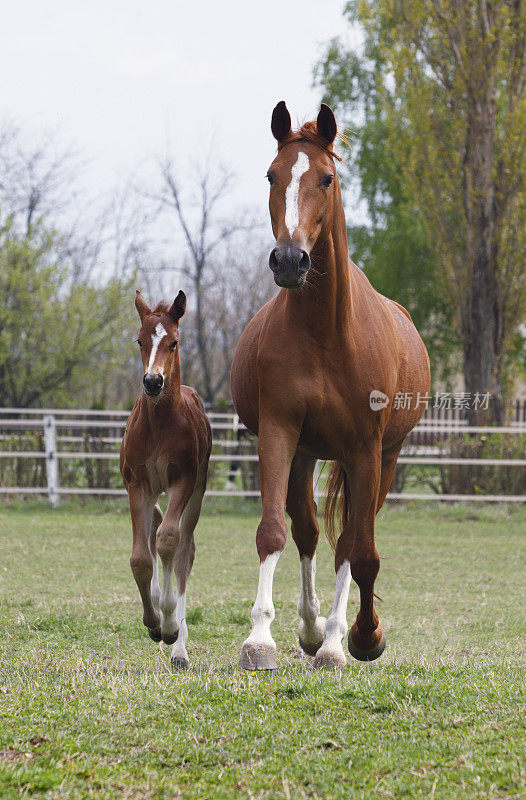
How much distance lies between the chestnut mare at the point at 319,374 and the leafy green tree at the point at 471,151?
39.5 feet

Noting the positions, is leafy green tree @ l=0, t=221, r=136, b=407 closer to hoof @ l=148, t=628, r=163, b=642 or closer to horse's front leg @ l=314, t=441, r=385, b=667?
hoof @ l=148, t=628, r=163, b=642

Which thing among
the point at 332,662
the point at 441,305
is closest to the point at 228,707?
the point at 332,662

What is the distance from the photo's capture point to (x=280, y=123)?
417cm

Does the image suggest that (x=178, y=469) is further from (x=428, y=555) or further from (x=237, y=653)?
(x=428, y=555)

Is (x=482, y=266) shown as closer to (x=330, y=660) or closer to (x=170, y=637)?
(x=170, y=637)

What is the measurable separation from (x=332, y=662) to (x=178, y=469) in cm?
165

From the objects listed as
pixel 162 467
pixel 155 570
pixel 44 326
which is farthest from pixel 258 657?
pixel 44 326

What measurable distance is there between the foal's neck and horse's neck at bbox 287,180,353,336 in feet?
4.34

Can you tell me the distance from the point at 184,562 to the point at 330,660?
5.14ft

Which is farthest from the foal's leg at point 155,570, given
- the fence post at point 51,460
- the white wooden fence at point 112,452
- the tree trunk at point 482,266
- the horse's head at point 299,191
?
the tree trunk at point 482,266

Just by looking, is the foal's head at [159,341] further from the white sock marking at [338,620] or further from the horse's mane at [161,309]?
the white sock marking at [338,620]

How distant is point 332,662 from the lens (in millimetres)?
4340
